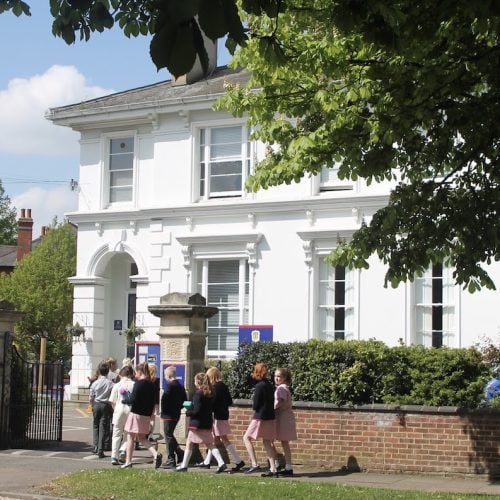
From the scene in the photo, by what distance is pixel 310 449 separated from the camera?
49.5ft

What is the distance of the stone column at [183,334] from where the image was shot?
1578 centimetres

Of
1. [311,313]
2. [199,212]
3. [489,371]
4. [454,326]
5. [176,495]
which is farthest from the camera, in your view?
[199,212]

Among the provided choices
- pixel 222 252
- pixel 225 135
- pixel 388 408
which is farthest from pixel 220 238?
pixel 388 408

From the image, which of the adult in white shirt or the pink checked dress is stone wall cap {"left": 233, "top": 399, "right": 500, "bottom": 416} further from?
the adult in white shirt

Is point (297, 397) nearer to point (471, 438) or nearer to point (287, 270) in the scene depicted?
point (471, 438)

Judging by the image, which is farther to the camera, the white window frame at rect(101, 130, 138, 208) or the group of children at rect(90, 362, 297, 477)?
the white window frame at rect(101, 130, 138, 208)

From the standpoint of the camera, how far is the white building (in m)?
24.4

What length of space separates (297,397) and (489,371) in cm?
307

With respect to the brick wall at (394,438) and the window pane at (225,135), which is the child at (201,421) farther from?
the window pane at (225,135)

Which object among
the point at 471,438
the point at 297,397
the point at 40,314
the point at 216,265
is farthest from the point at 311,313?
the point at 40,314

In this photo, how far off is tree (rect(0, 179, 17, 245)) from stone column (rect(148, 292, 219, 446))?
64.4m

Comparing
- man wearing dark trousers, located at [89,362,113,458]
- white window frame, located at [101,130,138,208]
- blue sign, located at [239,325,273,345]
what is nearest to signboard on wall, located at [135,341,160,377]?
blue sign, located at [239,325,273,345]

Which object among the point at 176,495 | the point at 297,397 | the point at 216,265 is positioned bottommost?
the point at 176,495

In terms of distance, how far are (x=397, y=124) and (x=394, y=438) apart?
17.1 ft
